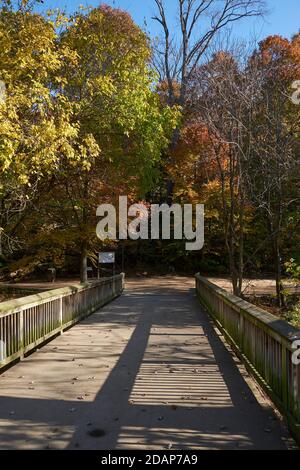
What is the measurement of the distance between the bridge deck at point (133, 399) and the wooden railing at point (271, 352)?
0.19 m

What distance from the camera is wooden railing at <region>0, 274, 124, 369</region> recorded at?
6614 millimetres

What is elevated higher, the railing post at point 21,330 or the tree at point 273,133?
the tree at point 273,133

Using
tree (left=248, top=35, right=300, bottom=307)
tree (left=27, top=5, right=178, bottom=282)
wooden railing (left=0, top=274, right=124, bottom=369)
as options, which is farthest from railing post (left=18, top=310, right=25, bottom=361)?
tree (left=248, top=35, right=300, bottom=307)

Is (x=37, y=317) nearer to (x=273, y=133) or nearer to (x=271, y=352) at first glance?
(x=271, y=352)

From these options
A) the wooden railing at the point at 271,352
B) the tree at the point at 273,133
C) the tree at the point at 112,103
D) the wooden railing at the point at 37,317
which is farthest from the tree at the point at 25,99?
the tree at the point at 273,133

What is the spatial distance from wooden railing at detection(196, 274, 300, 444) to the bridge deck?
0.19 meters

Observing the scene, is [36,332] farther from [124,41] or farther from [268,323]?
[124,41]

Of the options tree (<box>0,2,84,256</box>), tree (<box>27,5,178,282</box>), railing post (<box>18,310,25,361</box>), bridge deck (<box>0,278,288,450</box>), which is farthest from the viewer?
tree (<box>27,5,178,282</box>)

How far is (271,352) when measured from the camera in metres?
5.12

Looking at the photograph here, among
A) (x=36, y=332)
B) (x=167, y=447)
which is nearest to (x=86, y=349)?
(x=36, y=332)

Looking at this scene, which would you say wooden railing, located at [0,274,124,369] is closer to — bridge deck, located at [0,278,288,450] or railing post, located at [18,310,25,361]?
railing post, located at [18,310,25,361]

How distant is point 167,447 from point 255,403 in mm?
1615

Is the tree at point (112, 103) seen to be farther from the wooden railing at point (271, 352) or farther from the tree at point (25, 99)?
the wooden railing at point (271, 352)

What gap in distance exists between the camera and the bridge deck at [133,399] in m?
4.12
